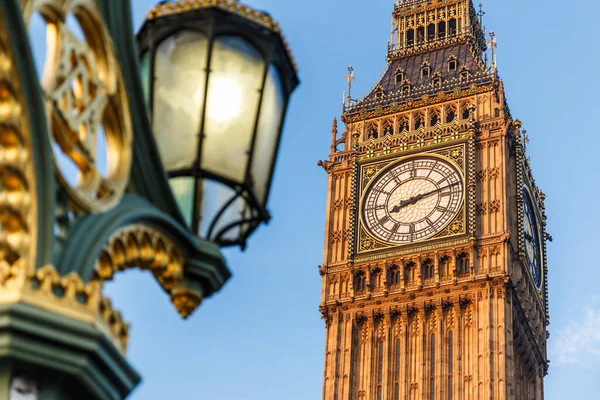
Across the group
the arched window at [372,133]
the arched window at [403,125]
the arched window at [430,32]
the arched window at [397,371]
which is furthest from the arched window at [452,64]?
the arched window at [397,371]

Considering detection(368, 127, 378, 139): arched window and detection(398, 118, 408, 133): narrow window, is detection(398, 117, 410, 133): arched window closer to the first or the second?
detection(398, 118, 408, 133): narrow window

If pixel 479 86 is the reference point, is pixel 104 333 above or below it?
below

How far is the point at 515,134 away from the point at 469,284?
8.72 metres

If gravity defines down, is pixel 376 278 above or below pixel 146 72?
above

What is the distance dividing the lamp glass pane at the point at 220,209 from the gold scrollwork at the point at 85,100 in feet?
1.90

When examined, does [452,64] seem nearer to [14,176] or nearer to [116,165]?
[116,165]

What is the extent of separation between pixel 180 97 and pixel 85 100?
911 millimetres

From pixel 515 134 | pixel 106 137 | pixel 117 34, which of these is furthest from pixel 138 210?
pixel 515 134

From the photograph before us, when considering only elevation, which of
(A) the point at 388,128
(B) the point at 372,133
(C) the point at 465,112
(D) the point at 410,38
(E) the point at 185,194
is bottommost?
(E) the point at 185,194

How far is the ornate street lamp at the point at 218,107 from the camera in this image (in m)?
6.12

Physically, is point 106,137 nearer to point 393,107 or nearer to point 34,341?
point 34,341

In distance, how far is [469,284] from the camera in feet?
164

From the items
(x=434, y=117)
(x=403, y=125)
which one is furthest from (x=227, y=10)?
(x=403, y=125)

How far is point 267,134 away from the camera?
629 centimetres
